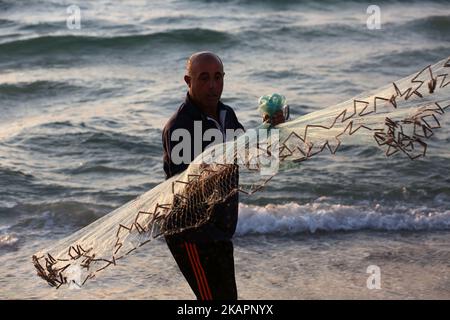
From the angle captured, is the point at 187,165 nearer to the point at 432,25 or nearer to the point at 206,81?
the point at 206,81

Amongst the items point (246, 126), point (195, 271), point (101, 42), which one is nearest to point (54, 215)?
point (246, 126)

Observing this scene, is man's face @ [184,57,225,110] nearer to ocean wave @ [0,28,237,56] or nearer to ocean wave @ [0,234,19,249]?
ocean wave @ [0,234,19,249]

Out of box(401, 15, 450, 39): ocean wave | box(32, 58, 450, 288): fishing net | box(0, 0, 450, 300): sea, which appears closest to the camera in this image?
box(32, 58, 450, 288): fishing net

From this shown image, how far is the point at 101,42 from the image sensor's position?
15.2 m

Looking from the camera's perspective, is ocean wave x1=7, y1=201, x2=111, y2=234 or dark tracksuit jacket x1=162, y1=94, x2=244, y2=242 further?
ocean wave x1=7, y1=201, x2=111, y2=234

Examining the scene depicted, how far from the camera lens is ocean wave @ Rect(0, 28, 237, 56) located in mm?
15039

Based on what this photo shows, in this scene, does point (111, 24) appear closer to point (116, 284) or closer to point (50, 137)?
point (50, 137)

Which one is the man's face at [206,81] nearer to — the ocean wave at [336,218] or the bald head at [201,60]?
the bald head at [201,60]

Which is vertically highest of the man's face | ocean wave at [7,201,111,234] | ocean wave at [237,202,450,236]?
the man's face

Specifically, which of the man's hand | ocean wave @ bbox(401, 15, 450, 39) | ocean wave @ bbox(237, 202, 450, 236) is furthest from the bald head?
ocean wave @ bbox(401, 15, 450, 39)

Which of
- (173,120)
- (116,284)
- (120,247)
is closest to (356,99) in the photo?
(173,120)

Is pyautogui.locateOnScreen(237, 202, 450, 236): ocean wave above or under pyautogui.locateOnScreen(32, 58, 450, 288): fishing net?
under

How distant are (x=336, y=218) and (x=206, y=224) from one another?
134 inches

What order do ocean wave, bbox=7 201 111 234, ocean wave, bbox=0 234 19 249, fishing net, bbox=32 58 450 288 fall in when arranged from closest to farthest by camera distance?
fishing net, bbox=32 58 450 288 → ocean wave, bbox=0 234 19 249 → ocean wave, bbox=7 201 111 234
